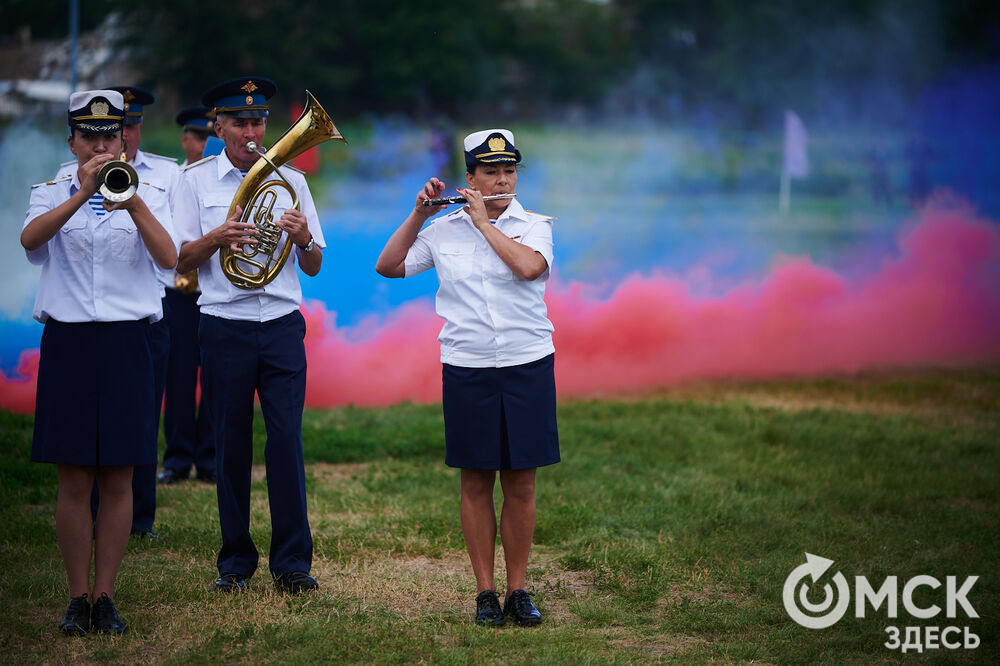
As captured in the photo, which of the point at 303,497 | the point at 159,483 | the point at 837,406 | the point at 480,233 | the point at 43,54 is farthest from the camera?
the point at 43,54

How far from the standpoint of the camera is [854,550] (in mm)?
6402

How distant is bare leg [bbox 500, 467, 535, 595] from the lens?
16.7ft

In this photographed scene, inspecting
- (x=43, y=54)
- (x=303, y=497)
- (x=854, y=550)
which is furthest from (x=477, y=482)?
(x=43, y=54)

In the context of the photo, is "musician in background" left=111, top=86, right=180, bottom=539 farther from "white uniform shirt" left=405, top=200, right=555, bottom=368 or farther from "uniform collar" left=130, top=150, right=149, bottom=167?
"white uniform shirt" left=405, top=200, right=555, bottom=368

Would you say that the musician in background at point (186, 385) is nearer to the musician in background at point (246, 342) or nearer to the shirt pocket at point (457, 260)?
the musician in background at point (246, 342)

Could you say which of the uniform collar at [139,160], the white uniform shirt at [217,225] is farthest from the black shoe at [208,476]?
the white uniform shirt at [217,225]

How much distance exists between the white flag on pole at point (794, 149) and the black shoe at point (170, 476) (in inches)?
377

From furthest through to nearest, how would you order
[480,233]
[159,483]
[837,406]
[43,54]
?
[43,54]
[837,406]
[159,483]
[480,233]

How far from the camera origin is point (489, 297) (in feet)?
16.3

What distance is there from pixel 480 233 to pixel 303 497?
64.1 inches

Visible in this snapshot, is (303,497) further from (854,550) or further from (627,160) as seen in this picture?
(627,160)

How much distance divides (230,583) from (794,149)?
11125 millimetres

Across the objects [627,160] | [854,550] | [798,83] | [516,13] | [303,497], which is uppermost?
[516,13]

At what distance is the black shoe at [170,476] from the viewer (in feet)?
26.1
